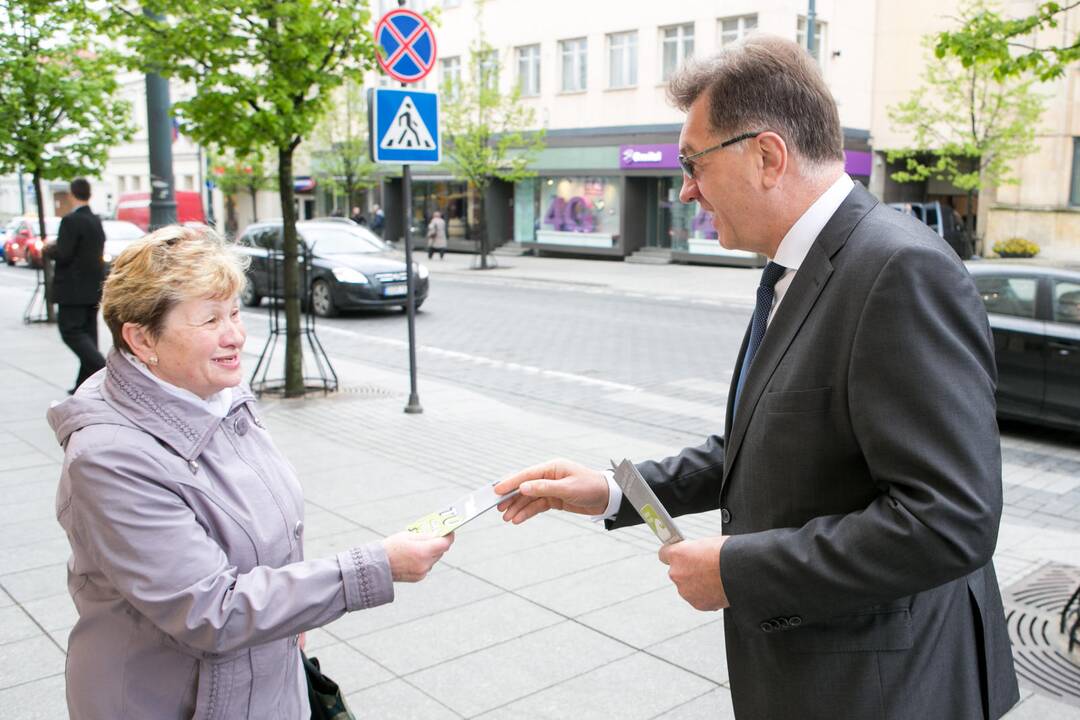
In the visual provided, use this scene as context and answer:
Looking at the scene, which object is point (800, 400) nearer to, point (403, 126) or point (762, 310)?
point (762, 310)

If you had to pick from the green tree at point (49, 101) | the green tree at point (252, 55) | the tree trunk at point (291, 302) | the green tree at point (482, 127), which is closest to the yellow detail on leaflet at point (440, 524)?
the green tree at point (252, 55)

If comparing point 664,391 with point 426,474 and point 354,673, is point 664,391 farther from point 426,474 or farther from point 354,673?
point 354,673

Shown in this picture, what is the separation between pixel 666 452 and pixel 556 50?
30295 mm

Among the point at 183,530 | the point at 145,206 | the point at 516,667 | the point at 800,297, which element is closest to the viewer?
the point at 800,297

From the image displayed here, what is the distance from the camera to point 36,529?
18.7ft

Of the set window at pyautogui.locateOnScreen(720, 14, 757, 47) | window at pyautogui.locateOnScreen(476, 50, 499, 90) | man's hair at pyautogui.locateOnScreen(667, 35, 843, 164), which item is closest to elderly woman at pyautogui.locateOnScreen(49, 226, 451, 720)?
man's hair at pyautogui.locateOnScreen(667, 35, 843, 164)

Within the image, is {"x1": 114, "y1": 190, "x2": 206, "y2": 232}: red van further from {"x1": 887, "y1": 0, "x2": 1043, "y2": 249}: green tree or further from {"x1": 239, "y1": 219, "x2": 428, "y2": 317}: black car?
{"x1": 887, "y1": 0, "x2": 1043, "y2": 249}: green tree

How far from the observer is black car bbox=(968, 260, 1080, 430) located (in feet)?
28.4

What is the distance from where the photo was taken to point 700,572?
181cm

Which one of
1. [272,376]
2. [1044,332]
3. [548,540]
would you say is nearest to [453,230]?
[272,376]

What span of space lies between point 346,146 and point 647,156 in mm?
13764

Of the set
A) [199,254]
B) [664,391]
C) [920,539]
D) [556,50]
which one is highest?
[556,50]

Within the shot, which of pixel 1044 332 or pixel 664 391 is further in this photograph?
pixel 664 391

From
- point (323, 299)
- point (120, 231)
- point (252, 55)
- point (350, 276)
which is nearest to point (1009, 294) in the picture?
point (252, 55)
